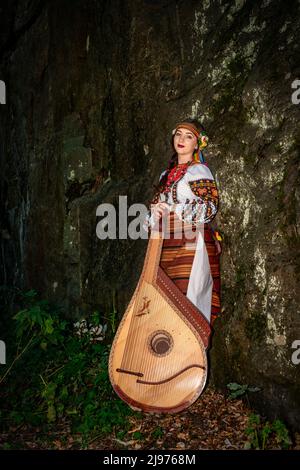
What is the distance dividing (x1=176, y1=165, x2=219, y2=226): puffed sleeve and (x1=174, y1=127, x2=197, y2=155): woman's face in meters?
0.26

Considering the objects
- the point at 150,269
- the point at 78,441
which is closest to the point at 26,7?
the point at 150,269

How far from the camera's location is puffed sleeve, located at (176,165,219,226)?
3109mm

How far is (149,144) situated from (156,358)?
215 centimetres

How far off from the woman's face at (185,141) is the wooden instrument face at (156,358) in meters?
1.15

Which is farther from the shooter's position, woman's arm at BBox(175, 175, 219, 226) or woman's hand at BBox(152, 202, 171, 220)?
woman's hand at BBox(152, 202, 171, 220)

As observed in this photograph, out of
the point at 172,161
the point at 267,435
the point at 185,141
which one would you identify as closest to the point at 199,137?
the point at 185,141

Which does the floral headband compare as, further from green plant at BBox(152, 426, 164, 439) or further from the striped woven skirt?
green plant at BBox(152, 426, 164, 439)

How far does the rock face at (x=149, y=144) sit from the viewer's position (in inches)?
115

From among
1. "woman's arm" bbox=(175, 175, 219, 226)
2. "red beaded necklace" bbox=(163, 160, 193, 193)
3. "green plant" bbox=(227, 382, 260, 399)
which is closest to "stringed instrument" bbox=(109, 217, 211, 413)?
"green plant" bbox=(227, 382, 260, 399)

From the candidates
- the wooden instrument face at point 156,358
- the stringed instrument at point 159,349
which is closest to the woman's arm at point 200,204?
the stringed instrument at point 159,349

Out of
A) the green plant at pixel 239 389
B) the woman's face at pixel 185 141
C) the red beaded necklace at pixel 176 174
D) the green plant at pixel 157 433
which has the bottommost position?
the green plant at pixel 157 433

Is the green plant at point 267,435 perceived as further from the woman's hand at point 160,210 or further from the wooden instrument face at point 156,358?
the woman's hand at point 160,210

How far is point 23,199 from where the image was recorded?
588 centimetres

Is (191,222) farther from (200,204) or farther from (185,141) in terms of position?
(185,141)
